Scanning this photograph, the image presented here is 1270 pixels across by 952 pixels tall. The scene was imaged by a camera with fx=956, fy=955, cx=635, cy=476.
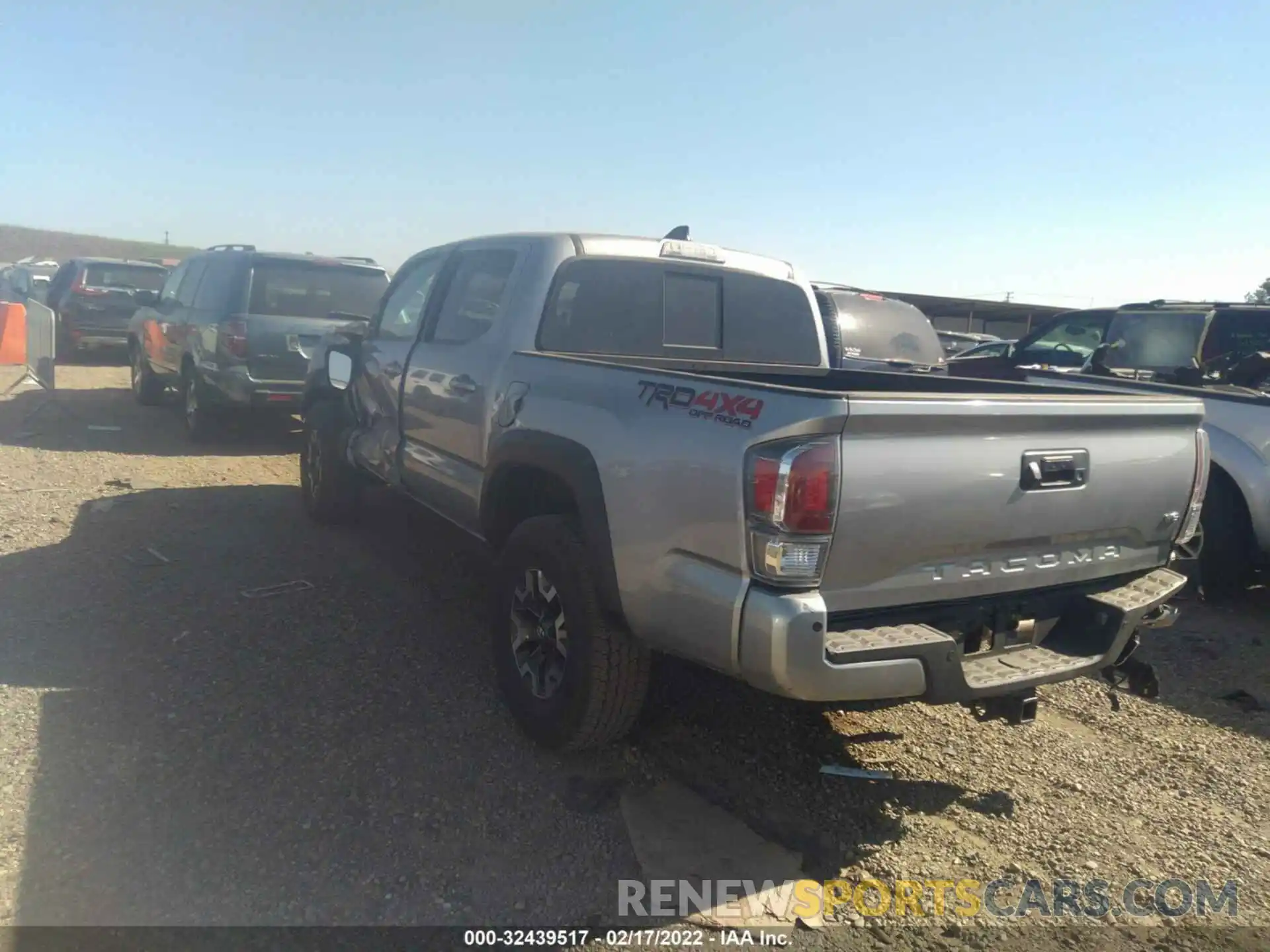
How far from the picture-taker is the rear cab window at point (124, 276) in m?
15.8

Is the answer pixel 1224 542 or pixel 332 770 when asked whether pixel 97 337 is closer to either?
pixel 332 770

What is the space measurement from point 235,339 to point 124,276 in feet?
31.0

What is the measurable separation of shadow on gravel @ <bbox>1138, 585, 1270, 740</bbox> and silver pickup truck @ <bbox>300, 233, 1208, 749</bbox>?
1.33 m

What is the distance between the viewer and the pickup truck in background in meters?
5.58

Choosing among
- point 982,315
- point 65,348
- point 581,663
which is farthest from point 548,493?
point 982,315

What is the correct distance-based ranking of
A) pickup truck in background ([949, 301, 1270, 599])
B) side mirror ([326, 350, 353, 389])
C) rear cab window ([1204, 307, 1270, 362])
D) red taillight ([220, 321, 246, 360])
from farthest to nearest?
1. red taillight ([220, 321, 246, 360])
2. rear cab window ([1204, 307, 1270, 362])
3. side mirror ([326, 350, 353, 389])
4. pickup truck in background ([949, 301, 1270, 599])

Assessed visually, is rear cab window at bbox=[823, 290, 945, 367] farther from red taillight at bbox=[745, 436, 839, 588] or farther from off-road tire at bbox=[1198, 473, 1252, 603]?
red taillight at bbox=[745, 436, 839, 588]

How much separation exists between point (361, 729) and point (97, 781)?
0.91 m

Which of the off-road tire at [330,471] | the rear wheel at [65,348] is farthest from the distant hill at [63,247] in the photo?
the off-road tire at [330,471]

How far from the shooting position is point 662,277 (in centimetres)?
461

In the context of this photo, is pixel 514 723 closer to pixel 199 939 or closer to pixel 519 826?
pixel 519 826

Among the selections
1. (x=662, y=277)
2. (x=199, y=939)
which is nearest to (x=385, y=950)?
(x=199, y=939)

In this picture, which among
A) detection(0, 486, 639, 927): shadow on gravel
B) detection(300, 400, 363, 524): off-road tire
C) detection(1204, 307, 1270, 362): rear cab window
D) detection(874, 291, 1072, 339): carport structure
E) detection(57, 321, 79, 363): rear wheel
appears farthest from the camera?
detection(874, 291, 1072, 339): carport structure

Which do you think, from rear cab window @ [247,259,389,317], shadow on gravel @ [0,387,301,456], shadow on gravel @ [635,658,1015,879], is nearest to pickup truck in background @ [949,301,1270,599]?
shadow on gravel @ [635,658,1015,879]
